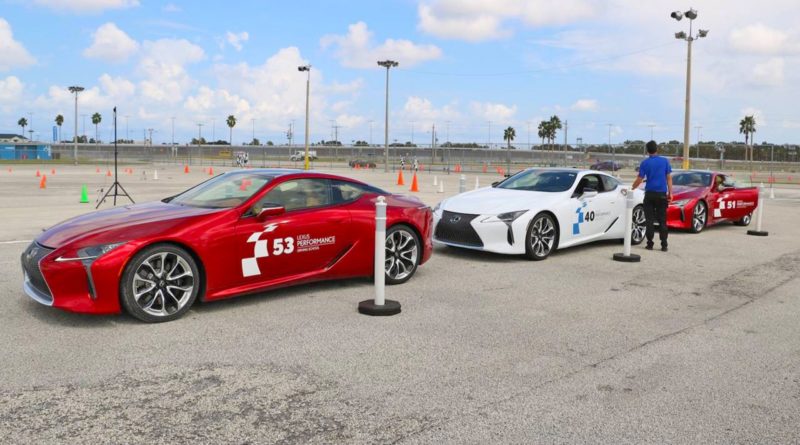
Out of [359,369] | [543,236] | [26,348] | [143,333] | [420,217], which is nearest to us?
[359,369]

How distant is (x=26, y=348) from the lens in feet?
16.6

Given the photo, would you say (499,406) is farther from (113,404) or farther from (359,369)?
(113,404)

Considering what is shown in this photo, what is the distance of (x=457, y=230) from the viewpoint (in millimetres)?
9508

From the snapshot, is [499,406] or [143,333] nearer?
[499,406]

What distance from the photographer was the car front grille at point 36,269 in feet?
18.2

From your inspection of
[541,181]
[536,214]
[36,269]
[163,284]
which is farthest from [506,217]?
[36,269]

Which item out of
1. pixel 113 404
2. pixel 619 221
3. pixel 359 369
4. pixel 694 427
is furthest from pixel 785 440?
pixel 619 221

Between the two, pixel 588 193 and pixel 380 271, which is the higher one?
pixel 588 193

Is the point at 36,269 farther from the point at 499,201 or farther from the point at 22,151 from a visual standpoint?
the point at 22,151

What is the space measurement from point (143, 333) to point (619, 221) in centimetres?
804

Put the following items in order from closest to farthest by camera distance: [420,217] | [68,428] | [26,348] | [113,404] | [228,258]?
[68,428] → [113,404] → [26,348] → [228,258] → [420,217]

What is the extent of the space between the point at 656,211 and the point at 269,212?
6.96 m

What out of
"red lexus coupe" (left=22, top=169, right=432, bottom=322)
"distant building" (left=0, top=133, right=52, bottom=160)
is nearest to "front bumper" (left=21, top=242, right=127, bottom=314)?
"red lexus coupe" (left=22, top=169, right=432, bottom=322)

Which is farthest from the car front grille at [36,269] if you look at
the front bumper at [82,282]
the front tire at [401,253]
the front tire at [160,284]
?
the front tire at [401,253]
